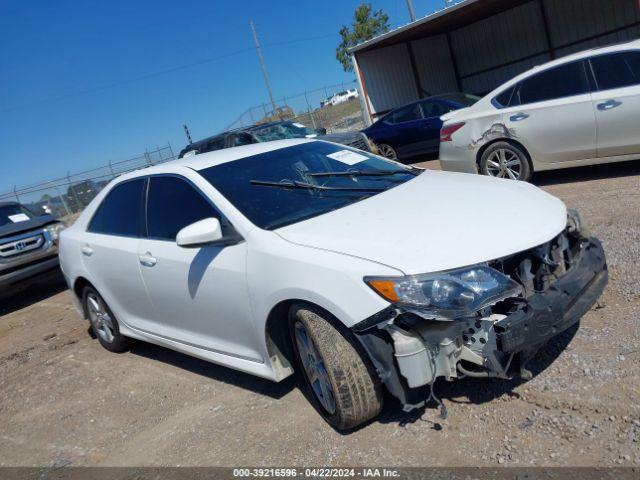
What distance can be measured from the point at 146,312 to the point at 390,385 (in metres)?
2.32

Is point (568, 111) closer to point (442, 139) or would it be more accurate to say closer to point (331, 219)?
point (442, 139)

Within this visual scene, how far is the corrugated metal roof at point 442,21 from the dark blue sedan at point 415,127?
11.1ft

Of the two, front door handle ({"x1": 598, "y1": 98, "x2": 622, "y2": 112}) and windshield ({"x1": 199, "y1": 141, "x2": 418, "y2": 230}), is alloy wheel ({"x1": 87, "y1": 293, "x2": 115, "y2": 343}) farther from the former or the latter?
front door handle ({"x1": 598, "y1": 98, "x2": 622, "y2": 112})

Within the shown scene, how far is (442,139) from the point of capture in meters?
8.09

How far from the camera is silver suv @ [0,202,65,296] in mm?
8828

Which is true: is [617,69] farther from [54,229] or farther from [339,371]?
[54,229]

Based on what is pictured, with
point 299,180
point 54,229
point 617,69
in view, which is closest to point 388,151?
point 617,69

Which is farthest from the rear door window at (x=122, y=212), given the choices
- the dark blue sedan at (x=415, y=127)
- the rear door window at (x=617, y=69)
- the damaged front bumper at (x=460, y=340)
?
the dark blue sedan at (x=415, y=127)

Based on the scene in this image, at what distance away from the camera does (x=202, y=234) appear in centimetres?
328

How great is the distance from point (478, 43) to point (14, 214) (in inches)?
619

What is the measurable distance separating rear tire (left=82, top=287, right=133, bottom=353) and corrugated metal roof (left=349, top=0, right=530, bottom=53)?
40.3ft

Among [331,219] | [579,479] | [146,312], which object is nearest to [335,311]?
[331,219]

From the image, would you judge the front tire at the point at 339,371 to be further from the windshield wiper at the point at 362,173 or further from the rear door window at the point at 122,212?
the rear door window at the point at 122,212

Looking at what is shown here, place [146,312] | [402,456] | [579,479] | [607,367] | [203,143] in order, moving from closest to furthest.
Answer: [579,479], [402,456], [607,367], [146,312], [203,143]
